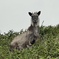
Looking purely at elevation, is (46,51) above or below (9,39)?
below

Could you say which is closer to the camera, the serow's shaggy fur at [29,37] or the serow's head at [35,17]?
the serow's shaggy fur at [29,37]

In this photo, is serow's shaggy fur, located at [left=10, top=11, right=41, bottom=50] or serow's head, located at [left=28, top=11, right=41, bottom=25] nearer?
serow's shaggy fur, located at [left=10, top=11, right=41, bottom=50]

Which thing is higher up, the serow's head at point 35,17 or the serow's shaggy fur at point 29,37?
the serow's head at point 35,17

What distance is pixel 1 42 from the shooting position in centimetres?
2112

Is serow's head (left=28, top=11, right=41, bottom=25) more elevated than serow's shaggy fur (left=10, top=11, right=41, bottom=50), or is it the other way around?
Answer: serow's head (left=28, top=11, right=41, bottom=25)

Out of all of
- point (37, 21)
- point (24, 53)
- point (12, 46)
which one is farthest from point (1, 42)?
point (24, 53)

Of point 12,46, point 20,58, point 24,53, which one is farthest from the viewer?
point 12,46

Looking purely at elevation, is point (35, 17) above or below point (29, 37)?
above

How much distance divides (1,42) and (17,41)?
95cm

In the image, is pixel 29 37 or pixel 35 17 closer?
pixel 29 37

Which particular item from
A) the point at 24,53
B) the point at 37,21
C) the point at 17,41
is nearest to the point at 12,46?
the point at 17,41

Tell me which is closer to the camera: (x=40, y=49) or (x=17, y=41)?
(x=40, y=49)

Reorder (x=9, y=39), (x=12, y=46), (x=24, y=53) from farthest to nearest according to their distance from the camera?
(x=9, y=39) → (x=12, y=46) → (x=24, y=53)

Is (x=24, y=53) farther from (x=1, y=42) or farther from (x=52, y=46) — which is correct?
(x=1, y=42)
